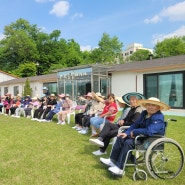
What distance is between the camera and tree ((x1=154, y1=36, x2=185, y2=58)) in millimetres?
44369

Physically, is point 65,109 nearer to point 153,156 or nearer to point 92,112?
point 92,112

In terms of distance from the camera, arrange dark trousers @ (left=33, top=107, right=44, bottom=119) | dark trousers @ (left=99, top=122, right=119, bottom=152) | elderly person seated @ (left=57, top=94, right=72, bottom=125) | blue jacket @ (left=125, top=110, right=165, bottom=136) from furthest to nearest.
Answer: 1. dark trousers @ (left=33, top=107, right=44, bottom=119)
2. elderly person seated @ (left=57, top=94, right=72, bottom=125)
3. dark trousers @ (left=99, top=122, right=119, bottom=152)
4. blue jacket @ (left=125, top=110, right=165, bottom=136)

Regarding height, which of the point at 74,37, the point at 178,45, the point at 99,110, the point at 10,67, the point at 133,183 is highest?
the point at 74,37

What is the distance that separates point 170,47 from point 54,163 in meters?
45.1

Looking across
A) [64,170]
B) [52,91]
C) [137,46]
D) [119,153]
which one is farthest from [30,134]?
[137,46]

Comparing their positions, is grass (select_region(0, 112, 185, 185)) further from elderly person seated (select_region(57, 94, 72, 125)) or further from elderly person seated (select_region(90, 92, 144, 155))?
elderly person seated (select_region(57, 94, 72, 125))

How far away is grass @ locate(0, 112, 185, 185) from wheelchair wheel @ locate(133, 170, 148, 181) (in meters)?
0.07

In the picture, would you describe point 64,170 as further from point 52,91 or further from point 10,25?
point 10,25

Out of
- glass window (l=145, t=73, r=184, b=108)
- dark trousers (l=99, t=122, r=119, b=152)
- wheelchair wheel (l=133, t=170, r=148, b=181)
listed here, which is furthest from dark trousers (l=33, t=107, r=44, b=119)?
wheelchair wheel (l=133, t=170, r=148, b=181)

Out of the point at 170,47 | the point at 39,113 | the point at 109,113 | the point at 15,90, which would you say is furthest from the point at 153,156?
the point at 170,47

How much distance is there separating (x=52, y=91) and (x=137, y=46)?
97132mm

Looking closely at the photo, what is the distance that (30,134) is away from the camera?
7.15 m

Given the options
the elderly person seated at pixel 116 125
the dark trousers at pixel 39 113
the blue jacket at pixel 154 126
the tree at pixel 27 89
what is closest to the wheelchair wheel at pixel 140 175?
the blue jacket at pixel 154 126

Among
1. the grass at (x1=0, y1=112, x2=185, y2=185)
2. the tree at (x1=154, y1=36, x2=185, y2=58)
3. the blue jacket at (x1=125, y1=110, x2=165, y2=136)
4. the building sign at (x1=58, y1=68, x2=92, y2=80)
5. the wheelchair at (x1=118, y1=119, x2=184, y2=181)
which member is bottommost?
the grass at (x1=0, y1=112, x2=185, y2=185)
